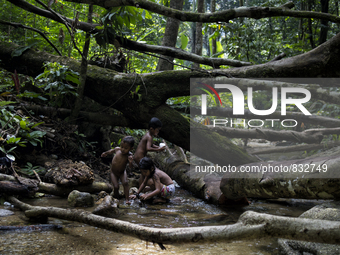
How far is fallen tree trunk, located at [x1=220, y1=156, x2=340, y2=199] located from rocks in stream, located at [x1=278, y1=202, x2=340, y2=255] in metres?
0.24

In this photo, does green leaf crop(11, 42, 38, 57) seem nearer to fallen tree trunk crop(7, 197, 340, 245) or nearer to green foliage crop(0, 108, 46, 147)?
green foliage crop(0, 108, 46, 147)

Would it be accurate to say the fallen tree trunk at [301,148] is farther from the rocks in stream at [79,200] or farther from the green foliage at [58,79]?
the rocks in stream at [79,200]

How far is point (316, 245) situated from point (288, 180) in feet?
3.72

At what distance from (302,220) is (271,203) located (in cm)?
352

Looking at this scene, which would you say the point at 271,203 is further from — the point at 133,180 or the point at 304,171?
the point at 133,180

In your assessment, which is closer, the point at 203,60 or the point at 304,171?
the point at 304,171

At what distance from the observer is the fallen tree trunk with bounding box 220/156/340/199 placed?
10.1 ft

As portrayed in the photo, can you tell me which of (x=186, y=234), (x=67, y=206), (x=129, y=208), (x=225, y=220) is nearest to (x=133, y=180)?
(x=129, y=208)

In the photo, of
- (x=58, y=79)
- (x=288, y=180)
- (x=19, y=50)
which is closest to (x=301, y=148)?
(x=288, y=180)

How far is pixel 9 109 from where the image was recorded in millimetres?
5762

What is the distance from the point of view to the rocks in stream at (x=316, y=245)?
243 cm

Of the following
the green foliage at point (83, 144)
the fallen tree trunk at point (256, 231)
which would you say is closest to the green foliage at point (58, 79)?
the green foliage at point (83, 144)

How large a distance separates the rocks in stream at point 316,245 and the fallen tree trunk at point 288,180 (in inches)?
9.6

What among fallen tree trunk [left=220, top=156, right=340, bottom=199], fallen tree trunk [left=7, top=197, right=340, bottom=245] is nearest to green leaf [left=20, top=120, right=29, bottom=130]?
fallen tree trunk [left=220, top=156, right=340, bottom=199]
